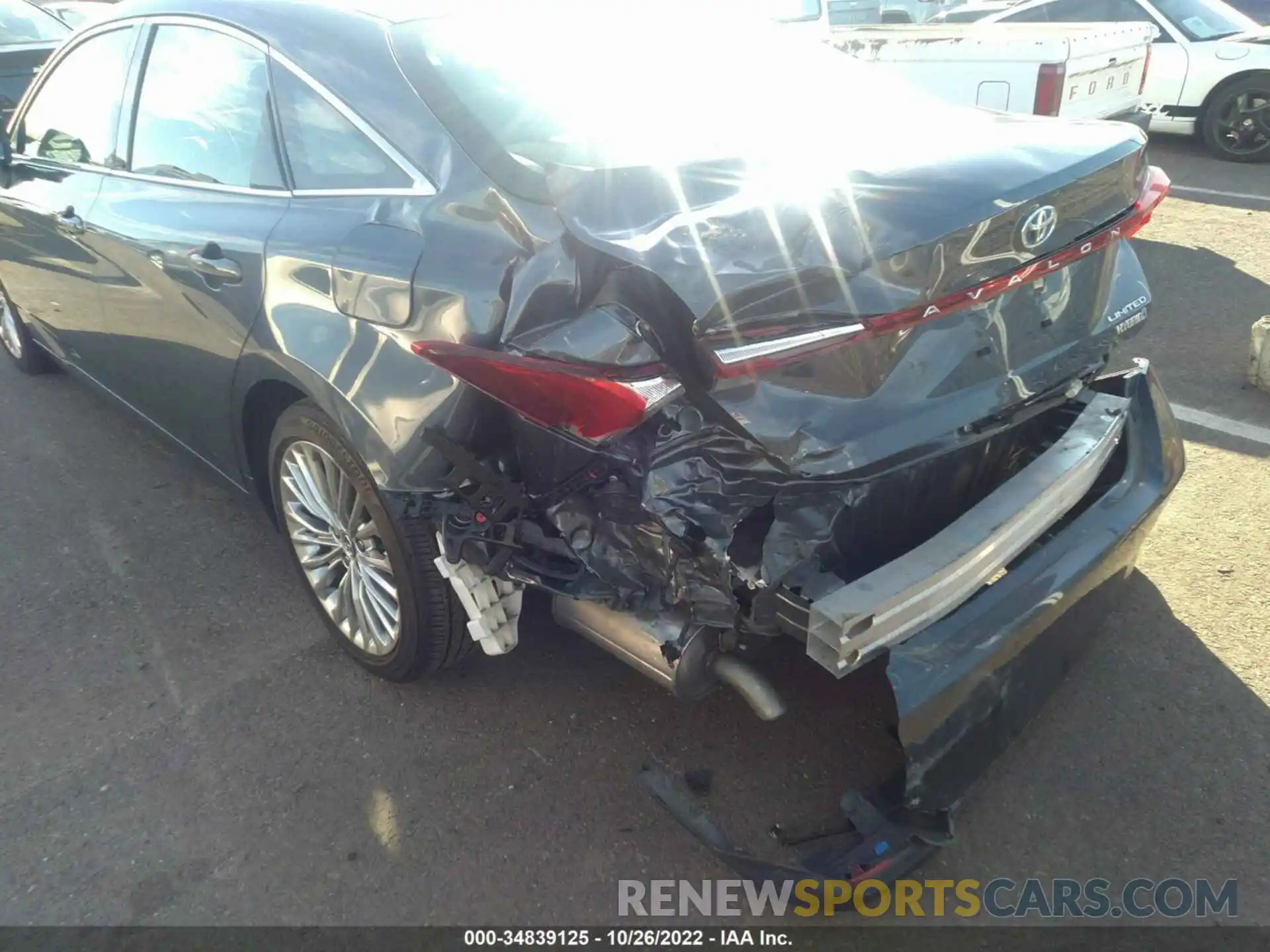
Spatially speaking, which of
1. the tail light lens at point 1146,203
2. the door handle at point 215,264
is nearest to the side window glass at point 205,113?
the door handle at point 215,264

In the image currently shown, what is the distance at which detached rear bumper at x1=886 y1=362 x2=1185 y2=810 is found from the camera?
205cm

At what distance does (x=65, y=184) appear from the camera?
3.81 metres

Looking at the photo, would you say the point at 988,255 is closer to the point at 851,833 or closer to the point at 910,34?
the point at 851,833

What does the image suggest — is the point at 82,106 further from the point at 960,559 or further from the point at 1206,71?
the point at 1206,71

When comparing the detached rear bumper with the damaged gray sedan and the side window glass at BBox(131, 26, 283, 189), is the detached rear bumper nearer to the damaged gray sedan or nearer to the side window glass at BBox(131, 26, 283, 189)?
the damaged gray sedan

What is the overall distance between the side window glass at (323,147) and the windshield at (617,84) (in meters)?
0.20

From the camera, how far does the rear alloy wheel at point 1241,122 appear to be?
8539 millimetres

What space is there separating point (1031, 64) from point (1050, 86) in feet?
Result: 0.68

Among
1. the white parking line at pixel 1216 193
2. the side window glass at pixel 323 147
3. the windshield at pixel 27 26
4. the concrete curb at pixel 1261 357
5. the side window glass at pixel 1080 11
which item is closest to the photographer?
the side window glass at pixel 323 147

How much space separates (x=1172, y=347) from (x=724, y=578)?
156 inches

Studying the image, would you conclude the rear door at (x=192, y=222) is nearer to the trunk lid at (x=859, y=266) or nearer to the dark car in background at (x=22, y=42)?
the trunk lid at (x=859, y=266)

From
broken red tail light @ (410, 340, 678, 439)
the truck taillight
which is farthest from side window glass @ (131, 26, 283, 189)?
the truck taillight

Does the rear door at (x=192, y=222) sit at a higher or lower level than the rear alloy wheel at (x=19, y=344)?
higher

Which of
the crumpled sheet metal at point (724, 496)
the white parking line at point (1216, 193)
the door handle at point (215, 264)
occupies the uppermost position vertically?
the door handle at point (215, 264)
